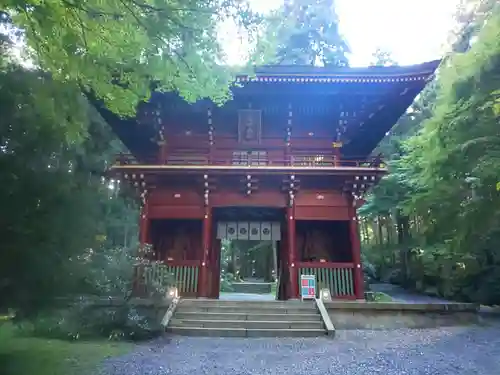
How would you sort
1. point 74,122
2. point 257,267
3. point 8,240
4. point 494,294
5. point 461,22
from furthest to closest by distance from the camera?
1. point 257,267
2. point 461,22
3. point 494,294
4. point 74,122
5. point 8,240

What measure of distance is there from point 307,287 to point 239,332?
2.83 metres

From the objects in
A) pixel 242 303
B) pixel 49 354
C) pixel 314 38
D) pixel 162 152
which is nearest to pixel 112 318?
pixel 49 354

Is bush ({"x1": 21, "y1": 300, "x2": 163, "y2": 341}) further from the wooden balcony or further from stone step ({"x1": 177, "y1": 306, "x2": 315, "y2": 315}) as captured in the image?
the wooden balcony

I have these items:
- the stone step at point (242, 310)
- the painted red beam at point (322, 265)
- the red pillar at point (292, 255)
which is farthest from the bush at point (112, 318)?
the painted red beam at point (322, 265)

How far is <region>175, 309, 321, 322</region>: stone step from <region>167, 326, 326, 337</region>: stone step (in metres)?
0.57

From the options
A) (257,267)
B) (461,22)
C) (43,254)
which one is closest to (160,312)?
(43,254)

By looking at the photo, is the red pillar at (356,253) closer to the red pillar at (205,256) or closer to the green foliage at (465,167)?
the green foliage at (465,167)

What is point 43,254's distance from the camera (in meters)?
3.75

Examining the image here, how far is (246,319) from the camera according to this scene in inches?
330

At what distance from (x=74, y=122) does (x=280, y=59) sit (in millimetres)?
17970

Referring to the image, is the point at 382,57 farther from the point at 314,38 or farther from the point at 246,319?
the point at 246,319

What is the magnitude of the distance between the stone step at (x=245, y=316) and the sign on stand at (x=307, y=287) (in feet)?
4.14

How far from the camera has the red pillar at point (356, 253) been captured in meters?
10.3

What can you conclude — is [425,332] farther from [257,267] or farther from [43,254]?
[257,267]
